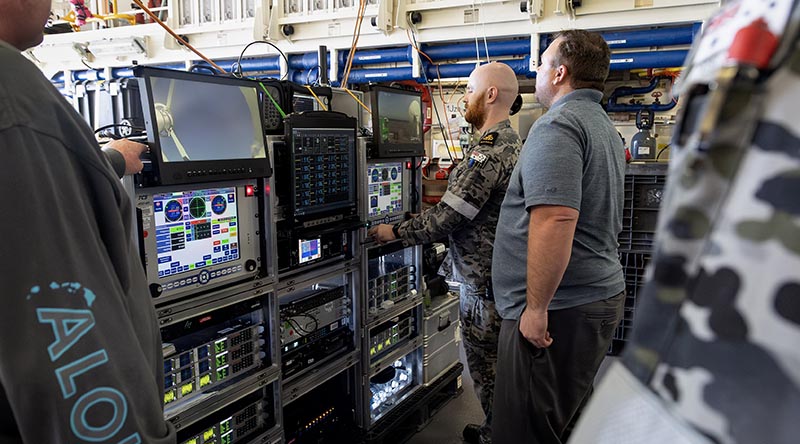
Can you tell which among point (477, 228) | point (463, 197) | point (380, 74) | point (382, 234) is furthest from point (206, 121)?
point (380, 74)

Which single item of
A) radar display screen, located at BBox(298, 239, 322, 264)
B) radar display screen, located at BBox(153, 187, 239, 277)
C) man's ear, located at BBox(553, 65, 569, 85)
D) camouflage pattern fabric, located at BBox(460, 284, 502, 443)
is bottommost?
camouflage pattern fabric, located at BBox(460, 284, 502, 443)

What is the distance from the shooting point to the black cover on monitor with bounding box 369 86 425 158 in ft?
8.47

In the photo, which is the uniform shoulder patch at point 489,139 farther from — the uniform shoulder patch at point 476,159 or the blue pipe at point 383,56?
the blue pipe at point 383,56

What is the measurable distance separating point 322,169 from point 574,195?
969 millimetres

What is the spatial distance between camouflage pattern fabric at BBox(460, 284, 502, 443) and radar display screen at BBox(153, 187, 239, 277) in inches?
45.4

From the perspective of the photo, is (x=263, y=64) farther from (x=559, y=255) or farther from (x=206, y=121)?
(x=559, y=255)

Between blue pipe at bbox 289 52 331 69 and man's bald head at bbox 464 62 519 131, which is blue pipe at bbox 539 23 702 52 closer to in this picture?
man's bald head at bbox 464 62 519 131

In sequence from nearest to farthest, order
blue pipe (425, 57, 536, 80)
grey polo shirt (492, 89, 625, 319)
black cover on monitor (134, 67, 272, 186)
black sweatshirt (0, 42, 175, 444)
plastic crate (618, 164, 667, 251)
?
1. black sweatshirt (0, 42, 175, 444)
2. black cover on monitor (134, 67, 272, 186)
3. grey polo shirt (492, 89, 625, 319)
4. plastic crate (618, 164, 667, 251)
5. blue pipe (425, 57, 536, 80)

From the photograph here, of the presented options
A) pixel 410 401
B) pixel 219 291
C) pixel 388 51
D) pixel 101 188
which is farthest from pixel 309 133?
pixel 388 51

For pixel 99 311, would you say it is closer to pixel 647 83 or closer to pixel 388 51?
pixel 388 51

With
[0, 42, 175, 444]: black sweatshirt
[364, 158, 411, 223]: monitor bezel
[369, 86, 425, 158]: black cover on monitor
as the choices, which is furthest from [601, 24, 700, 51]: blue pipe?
[0, 42, 175, 444]: black sweatshirt

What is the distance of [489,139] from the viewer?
2.57 m

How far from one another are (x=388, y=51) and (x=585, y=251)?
10.0 ft

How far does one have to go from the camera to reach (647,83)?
473 cm
